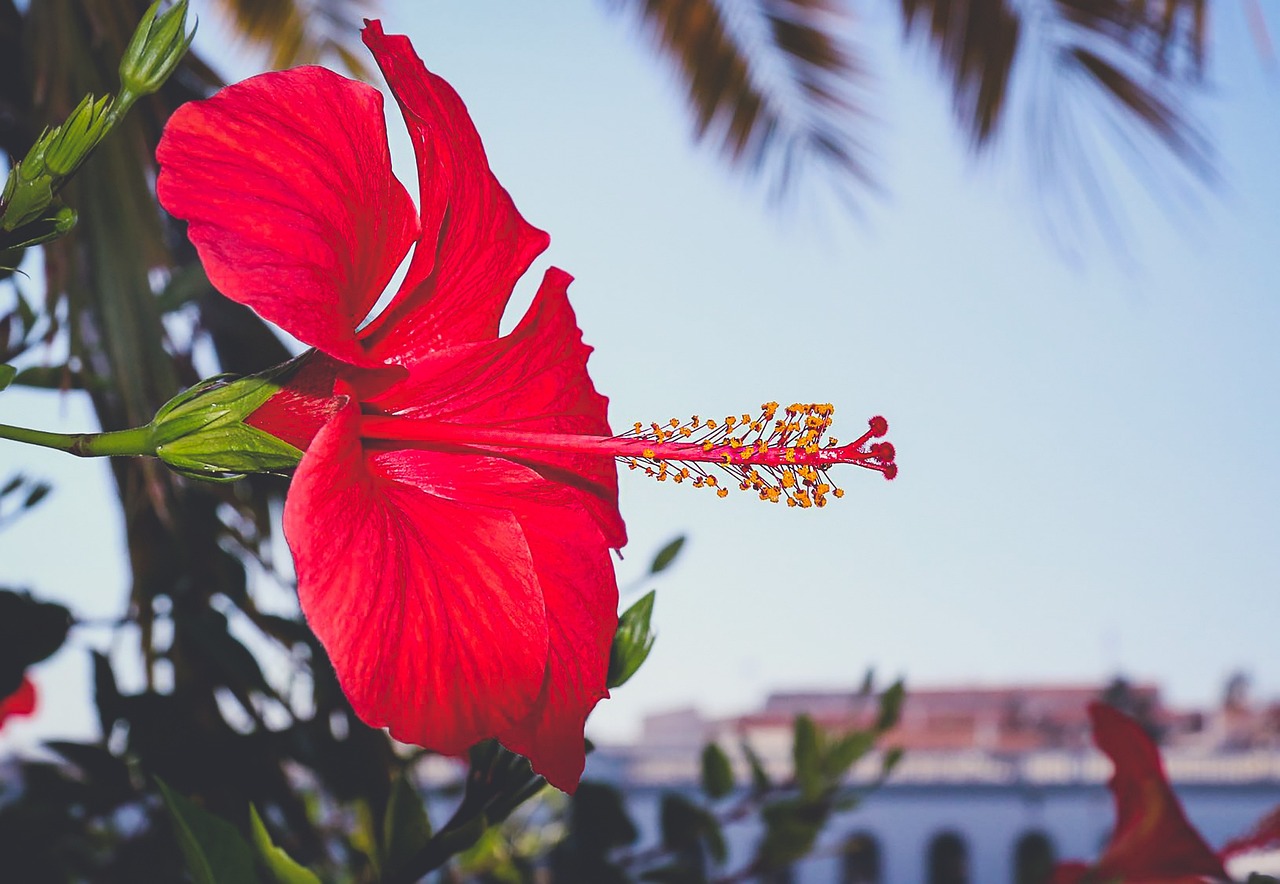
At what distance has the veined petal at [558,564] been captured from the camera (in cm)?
46

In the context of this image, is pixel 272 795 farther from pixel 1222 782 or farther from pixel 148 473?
pixel 1222 782

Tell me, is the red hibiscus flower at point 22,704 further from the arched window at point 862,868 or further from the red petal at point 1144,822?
the arched window at point 862,868

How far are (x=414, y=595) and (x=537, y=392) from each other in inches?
5.4

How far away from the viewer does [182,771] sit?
0.76 m

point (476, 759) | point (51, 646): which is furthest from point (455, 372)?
point (51, 646)

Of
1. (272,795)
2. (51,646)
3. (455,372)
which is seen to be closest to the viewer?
(455,372)

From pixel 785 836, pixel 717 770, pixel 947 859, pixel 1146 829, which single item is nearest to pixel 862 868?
pixel 947 859

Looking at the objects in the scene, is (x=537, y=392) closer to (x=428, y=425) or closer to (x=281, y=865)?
(x=428, y=425)

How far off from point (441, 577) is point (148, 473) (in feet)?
1.97

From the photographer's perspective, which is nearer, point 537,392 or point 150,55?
point 150,55

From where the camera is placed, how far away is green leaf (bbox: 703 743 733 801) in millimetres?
1216

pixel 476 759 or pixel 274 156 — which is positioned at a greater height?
pixel 274 156

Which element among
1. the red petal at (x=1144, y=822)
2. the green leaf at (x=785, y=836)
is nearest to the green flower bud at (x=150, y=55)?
the red petal at (x=1144, y=822)

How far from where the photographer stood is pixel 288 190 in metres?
0.40
